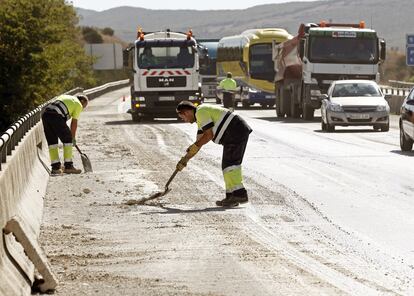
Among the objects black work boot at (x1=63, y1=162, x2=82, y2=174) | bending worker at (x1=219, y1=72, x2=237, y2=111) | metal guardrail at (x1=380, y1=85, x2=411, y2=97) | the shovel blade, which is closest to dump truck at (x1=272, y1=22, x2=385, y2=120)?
bending worker at (x1=219, y1=72, x2=237, y2=111)

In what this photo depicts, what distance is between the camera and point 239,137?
1552 cm

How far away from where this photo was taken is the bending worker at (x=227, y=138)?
49.7 ft

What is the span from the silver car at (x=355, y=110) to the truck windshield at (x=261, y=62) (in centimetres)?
2088

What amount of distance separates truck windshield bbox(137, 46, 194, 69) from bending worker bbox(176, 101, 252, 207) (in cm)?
2462

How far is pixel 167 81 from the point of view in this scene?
133ft

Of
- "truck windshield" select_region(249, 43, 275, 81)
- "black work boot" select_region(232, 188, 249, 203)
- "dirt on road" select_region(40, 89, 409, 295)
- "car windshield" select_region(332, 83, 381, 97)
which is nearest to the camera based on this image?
"dirt on road" select_region(40, 89, 409, 295)

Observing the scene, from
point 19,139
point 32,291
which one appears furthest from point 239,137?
point 32,291

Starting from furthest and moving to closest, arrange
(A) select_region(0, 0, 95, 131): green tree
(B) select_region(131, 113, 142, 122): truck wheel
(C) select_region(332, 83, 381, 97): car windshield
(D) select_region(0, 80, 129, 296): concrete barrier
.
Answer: (A) select_region(0, 0, 95, 131): green tree, (B) select_region(131, 113, 142, 122): truck wheel, (C) select_region(332, 83, 381, 97): car windshield, (D) select_region(0, 80, 129, 296): concrete barrier

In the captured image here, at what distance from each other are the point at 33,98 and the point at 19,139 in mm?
35855

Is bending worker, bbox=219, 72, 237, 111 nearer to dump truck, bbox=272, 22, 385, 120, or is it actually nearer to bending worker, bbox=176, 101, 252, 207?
dump truck, bbox=272, 22, 385, 120

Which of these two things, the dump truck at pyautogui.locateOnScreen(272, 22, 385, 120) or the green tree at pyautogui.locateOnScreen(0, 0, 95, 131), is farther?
the green tree at pyautogui.locateOnScreen(0, 0, 95, 131)

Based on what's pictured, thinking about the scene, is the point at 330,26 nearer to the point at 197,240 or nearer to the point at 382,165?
the point at 382,165

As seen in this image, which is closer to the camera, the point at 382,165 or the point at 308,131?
the point at 382,165

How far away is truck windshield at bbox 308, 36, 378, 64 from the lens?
40.2 m
